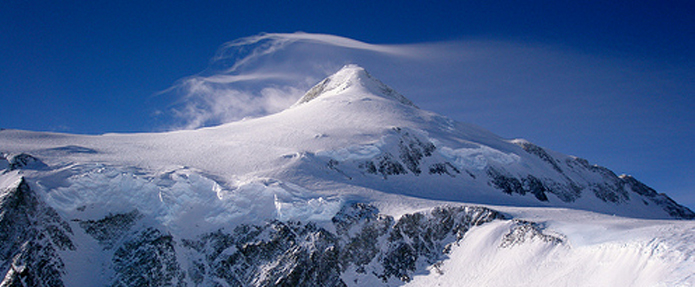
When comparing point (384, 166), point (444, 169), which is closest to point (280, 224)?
point (384, 166)

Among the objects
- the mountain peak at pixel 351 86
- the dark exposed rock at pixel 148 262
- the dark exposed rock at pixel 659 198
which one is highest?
the mountain peak at pixel 351 86

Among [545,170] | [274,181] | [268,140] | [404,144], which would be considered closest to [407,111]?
[404,144]

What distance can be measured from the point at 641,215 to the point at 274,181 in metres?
105

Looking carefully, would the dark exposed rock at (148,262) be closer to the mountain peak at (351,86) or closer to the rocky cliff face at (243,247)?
the rocky cliff face at (243,247)

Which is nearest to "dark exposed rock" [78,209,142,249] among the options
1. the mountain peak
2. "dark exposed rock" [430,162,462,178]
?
"dark exposed rock" [430,162,462,178]

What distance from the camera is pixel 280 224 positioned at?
51656 mm

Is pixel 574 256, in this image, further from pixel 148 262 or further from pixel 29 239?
pixel 29 239

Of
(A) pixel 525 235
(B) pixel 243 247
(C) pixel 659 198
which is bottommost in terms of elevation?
(B) pixel 243 247

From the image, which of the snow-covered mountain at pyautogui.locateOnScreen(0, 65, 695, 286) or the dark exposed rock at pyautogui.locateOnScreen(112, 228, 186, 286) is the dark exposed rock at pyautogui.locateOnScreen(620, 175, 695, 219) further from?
the dark exposed rock at pyautogui.locateOnScreen(112, 228, 186, 286)

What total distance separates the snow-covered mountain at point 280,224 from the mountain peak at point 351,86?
49.6 metres

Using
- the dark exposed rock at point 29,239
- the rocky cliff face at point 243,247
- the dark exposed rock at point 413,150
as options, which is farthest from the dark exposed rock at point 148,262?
the dark exposed rock at point 413,150

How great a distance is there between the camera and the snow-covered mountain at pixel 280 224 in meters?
40.5

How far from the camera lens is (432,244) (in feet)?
174

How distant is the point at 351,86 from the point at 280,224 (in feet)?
258
